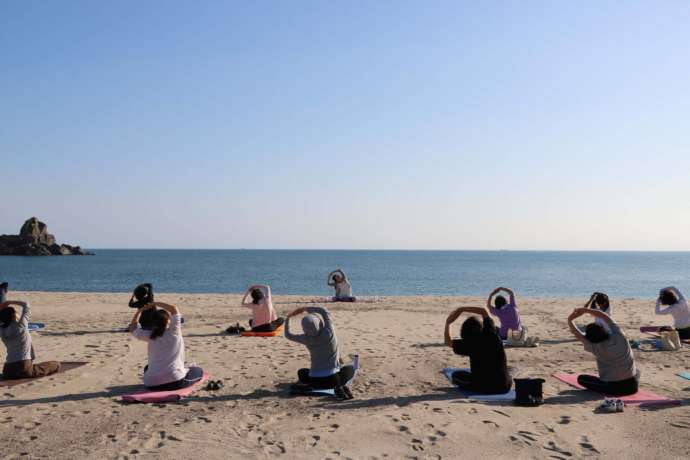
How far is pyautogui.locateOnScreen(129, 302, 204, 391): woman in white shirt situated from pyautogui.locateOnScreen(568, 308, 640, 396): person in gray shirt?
575 centimetres

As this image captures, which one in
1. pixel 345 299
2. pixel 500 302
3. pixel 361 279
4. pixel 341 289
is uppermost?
pixel 500 302

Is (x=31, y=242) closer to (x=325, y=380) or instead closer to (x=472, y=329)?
(x=325, y=380)

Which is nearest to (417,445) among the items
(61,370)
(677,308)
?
(61,370)

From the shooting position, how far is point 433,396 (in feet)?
23.9

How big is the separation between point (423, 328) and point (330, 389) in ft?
22.9

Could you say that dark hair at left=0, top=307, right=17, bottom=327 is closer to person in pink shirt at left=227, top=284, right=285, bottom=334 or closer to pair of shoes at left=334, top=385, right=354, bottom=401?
pair of shoes at left=334, top=385, right=354, bottom=401

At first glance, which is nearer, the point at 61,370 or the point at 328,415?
the point at 328,415

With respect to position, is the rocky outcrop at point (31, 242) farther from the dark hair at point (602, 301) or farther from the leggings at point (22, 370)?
the dark hair at point (602, 301)

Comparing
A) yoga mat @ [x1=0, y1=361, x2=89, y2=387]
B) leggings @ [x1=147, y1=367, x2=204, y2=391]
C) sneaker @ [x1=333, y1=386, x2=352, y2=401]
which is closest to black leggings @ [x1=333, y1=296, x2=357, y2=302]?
yoga mat @ [x1=0, y1=361, x2=89, y2=387]

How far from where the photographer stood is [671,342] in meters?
10.6

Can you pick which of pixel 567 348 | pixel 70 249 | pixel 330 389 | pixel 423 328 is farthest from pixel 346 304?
pixel 70 249

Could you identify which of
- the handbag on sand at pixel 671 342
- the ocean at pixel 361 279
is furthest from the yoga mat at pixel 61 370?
the ocean at pixel 361 279

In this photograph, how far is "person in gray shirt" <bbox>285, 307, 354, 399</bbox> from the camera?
23.8 ft

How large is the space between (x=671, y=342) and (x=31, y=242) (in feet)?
534
